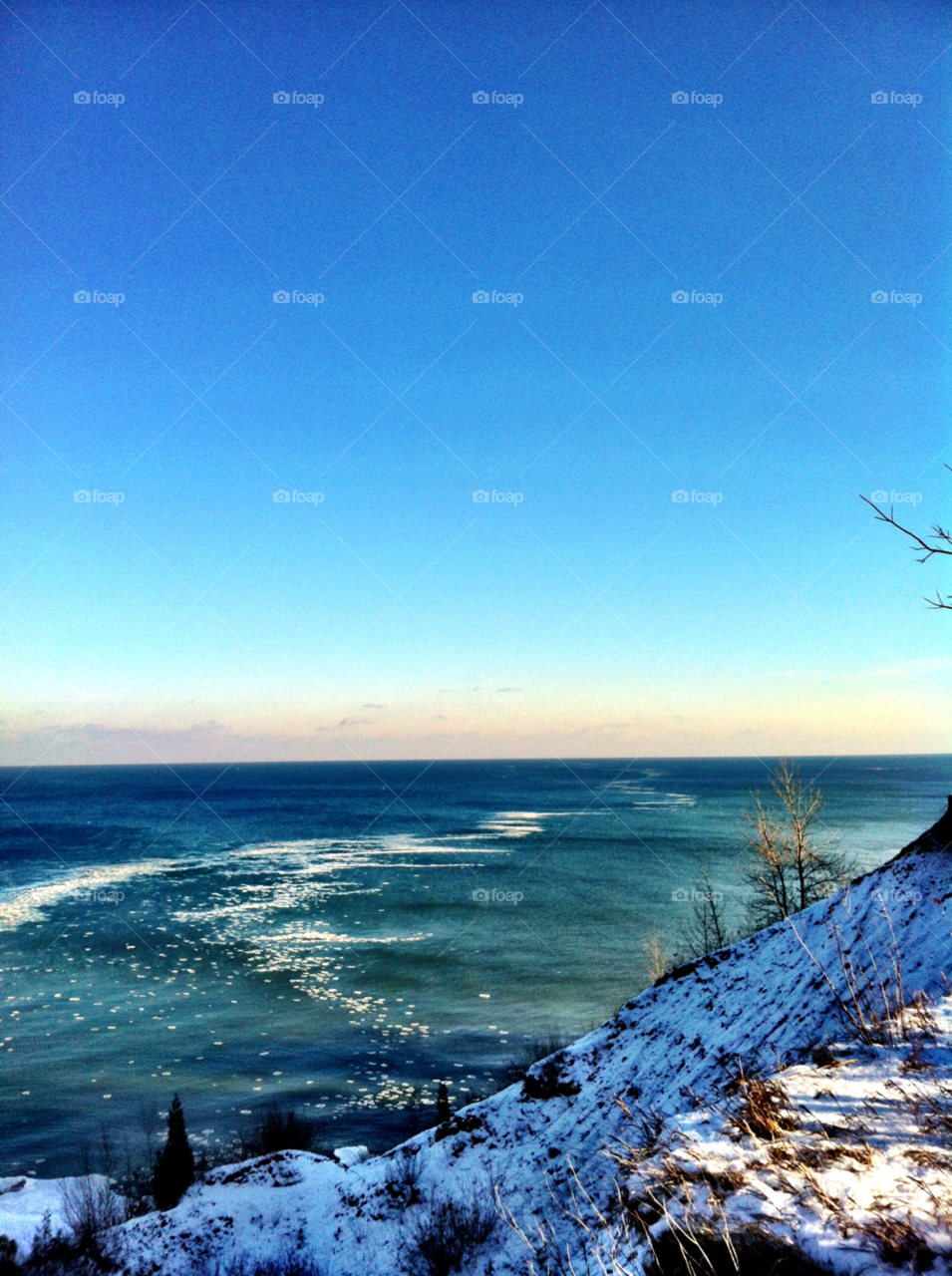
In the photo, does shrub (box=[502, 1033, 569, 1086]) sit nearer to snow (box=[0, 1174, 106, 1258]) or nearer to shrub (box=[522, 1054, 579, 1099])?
snow (box=[0, 1174, 106, 1258])

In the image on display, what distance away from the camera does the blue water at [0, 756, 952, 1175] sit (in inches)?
1319

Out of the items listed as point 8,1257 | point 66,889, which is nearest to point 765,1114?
point 8,1257

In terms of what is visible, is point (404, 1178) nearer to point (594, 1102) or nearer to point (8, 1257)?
point (594, 1102)

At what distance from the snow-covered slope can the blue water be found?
18.5m

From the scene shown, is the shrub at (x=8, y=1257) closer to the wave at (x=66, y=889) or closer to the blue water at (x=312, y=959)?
the blue water at (x=312, y=959)

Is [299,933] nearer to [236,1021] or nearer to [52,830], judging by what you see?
[236,1021]

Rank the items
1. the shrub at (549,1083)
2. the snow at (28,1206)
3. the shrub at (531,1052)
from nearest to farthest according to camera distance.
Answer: the shrub at (549,1083)
the snow at (28,1206)
the shrub at (531,1052)

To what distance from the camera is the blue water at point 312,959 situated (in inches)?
1319

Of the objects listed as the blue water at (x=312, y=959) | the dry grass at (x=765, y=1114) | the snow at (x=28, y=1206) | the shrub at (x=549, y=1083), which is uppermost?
the dry grass at (x=765, y=1114)

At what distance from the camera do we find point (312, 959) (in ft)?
176

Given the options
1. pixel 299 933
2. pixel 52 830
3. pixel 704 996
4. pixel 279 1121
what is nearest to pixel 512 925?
pixel 299 933

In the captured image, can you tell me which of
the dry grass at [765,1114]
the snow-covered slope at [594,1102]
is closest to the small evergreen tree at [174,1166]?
the snow-covered slope at [594,1102]

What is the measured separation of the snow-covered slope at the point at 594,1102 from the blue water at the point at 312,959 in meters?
18.5

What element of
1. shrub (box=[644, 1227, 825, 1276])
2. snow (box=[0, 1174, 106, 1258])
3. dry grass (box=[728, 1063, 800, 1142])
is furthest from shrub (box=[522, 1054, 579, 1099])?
snow (box=[0, 1174, 106, 1258])
